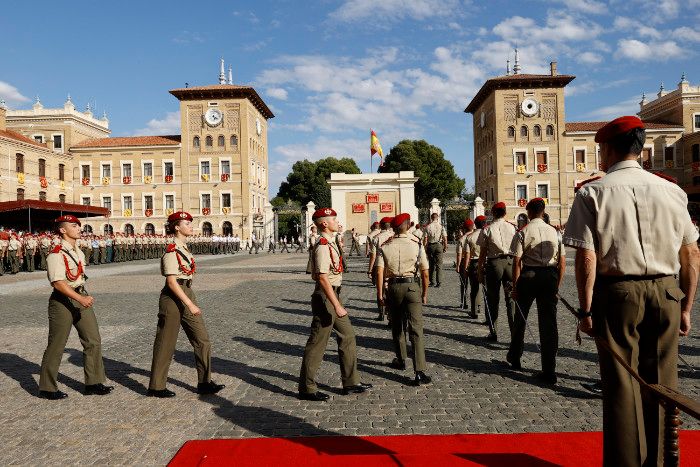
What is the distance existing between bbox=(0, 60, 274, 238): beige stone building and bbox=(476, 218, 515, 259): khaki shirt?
44.1 meters

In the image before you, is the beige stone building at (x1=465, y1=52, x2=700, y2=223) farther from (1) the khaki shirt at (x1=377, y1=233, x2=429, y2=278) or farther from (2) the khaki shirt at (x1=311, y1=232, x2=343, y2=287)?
(2) the khaki shirt at (x1=311, y1=232, x2=343, y2=287)

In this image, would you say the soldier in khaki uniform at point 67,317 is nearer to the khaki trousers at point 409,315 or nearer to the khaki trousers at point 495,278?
the khaki trousers at point 409,315

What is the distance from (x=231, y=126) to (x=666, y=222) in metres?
50.8

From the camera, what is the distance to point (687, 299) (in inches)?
115

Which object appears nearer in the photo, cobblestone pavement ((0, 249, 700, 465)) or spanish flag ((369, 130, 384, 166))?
cobblestone pavement ((0, 249, 700, 465))

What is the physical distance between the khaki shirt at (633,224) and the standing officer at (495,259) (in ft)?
13.5

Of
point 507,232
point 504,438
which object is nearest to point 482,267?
point 507,232

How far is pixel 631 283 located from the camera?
A: 2.71 metres

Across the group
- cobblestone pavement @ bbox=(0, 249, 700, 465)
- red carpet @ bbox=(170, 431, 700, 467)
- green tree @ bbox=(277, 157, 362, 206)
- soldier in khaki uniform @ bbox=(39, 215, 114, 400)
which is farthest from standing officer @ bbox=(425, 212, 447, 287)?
green tree @ bbox=(277, 157, 362, 206)

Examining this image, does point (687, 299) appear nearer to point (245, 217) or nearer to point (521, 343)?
point (521, 343)

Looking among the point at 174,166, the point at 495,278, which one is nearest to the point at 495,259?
the point at 495,278

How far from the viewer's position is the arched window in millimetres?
42281

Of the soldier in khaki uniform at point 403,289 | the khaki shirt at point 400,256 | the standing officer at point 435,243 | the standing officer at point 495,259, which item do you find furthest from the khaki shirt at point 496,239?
the standing officer at point 435,243

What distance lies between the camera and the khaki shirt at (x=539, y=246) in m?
5.47
